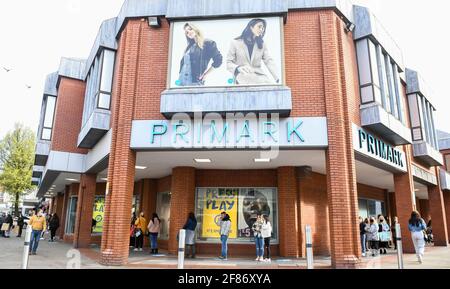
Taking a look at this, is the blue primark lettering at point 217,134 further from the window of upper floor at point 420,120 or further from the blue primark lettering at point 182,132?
the window of upper floor at point 420,120

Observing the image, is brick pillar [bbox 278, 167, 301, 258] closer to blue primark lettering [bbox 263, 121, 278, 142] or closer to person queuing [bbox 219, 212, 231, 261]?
person queuing [bbox 219, 212, 231, 261]

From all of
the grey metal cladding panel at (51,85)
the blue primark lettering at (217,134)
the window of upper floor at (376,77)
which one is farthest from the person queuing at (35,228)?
the window of upper floor at (376,77)

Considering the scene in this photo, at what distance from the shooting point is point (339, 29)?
37.0 feet

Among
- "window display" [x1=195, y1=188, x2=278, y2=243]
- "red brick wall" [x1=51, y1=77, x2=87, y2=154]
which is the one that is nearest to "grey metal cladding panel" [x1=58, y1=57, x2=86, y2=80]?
"red brick wall" [x1=51, y1=77, x2=87, y2=154]

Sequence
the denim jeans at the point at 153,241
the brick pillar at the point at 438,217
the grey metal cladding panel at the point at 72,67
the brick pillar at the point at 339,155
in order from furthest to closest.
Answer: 1. the brick pillar at the point at 438,217
2. the grey metal cladding panel at the point at 72,67
3. the denim jeans at the point at 153,241
4. the brick pillar at the point at 339,155

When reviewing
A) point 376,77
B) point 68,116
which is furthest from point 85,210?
point 376,77

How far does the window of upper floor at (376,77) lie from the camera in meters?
12.1

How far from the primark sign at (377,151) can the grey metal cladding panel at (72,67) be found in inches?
568

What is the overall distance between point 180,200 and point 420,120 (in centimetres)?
1275

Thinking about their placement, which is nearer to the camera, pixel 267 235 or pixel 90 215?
pixel 267 235
